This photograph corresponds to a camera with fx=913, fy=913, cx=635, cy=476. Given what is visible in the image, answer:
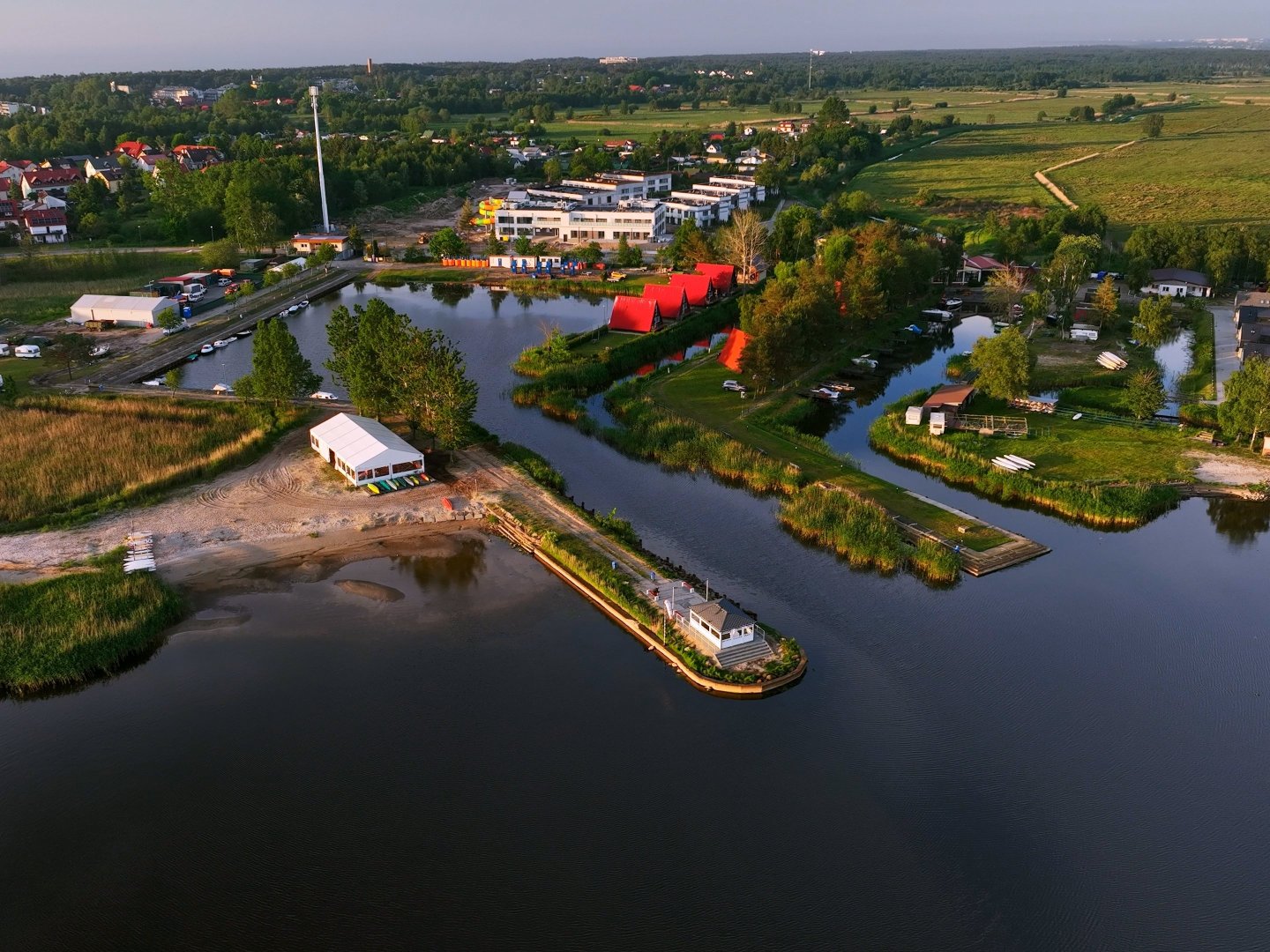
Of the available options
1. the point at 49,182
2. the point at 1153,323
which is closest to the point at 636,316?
the point at 1153,323

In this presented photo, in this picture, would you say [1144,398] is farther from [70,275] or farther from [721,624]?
[70,275]

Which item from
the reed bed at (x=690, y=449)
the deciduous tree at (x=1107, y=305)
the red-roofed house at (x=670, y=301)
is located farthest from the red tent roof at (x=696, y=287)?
the deciduous tree at (x=1107, y=305)

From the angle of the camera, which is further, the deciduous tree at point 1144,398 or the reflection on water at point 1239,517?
the deciduous tree at point 1144,398

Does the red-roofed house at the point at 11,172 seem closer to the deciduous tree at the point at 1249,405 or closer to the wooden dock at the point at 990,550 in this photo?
the wooden dock at the point at 990,550

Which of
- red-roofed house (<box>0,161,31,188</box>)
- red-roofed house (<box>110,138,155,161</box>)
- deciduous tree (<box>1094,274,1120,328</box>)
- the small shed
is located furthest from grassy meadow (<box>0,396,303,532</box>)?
red-roofed house (<box>110,138,155,161</box>)

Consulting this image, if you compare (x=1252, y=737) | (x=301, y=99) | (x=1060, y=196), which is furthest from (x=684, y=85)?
(x=1252, y=737)

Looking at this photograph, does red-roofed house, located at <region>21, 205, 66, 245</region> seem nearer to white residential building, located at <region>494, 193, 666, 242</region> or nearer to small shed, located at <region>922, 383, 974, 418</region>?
white residential building, located at <region>494, 193, 666, 242</region>

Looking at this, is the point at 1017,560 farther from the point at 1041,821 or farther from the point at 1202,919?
the point at 1202,919
